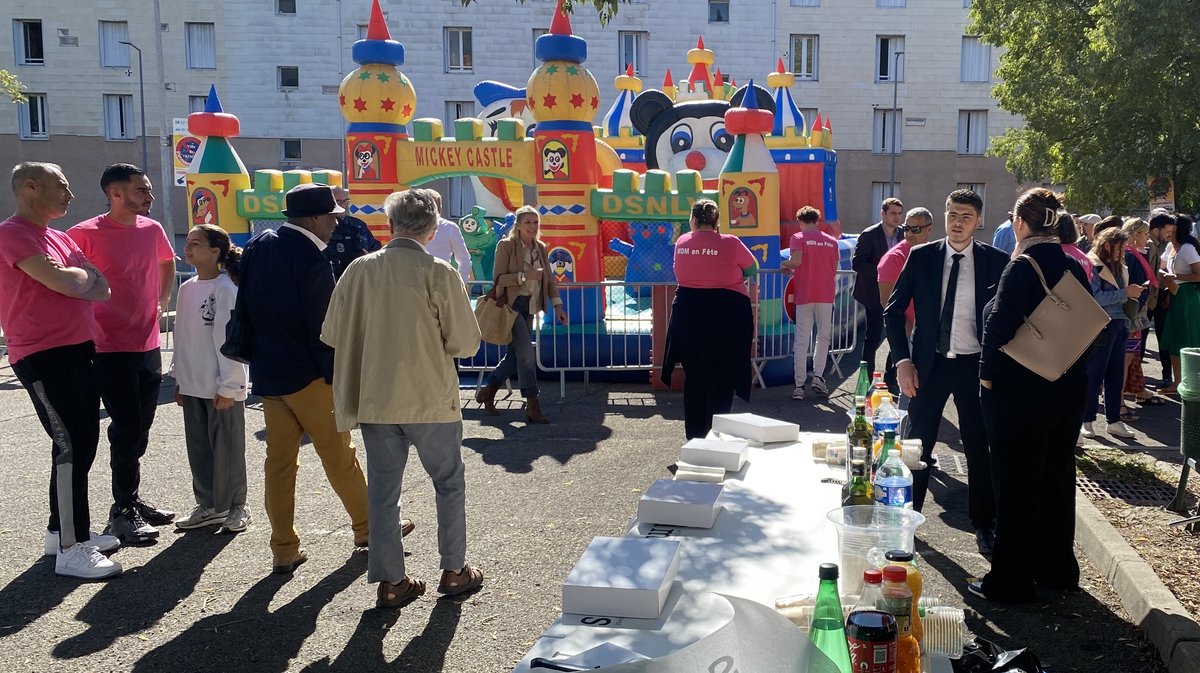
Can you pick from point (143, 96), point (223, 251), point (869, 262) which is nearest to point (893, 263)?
point (869, 262)

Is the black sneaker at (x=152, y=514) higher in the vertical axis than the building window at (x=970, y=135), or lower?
lower

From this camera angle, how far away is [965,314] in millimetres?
5293

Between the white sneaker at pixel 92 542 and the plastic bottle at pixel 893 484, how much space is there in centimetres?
403

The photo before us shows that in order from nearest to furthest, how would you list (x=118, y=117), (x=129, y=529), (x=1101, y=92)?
(x=129, y=529), (x=1101, y=92), (x=118, y=117)

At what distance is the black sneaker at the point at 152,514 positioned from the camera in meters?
5.96

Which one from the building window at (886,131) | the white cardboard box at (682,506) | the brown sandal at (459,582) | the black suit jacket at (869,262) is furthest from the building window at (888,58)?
the white cardboard box at (682,506)

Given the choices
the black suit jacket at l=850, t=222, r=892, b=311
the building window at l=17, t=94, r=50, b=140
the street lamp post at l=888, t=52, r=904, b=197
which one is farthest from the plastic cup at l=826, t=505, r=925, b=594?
the building window at l=17, t=94, r=50, b=140

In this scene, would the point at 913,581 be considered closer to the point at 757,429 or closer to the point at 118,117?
the point at 757,429

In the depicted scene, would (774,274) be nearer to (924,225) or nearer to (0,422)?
(924,225)

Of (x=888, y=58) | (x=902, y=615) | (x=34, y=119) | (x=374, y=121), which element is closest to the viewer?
(x=902, y=615)

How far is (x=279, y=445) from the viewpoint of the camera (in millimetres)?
5180

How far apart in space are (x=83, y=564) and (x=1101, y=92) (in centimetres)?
1680

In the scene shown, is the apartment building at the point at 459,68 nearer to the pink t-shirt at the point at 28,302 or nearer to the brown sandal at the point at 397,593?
the pink t-shirt at the point at 28,302

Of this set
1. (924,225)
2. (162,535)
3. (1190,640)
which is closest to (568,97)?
(924,225)
